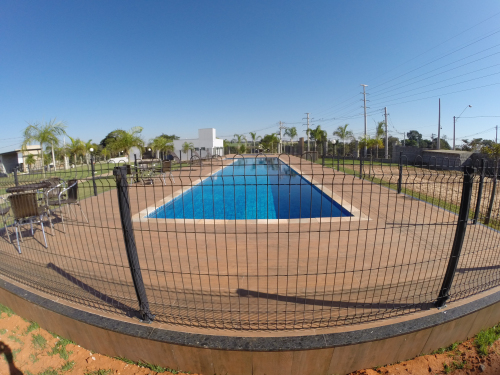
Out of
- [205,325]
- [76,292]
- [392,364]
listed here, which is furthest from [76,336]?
[392,364]

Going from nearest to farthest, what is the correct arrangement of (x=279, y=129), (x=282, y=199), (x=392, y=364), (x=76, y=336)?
(x=392, y=364) → (x=76, y=336) → (x=282, y=199) → (x=279, y=129)

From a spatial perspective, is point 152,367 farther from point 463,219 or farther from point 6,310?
point 463,219

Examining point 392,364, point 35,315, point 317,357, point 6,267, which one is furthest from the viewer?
point 6,267

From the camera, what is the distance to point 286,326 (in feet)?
6.23

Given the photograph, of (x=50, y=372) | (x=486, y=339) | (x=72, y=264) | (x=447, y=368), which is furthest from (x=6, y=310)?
(x=486, y=339)

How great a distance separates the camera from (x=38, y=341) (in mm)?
2146

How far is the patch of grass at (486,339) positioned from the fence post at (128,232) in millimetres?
2406

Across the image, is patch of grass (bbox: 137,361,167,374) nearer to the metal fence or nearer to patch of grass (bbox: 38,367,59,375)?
the metal fence

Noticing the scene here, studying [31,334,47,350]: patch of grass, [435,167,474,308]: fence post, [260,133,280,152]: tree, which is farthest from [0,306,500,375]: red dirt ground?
[260,133,280,152]: tree

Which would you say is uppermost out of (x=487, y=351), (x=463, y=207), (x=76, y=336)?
(x=463, y=207)

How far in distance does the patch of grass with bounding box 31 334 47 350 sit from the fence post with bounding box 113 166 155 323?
899mm

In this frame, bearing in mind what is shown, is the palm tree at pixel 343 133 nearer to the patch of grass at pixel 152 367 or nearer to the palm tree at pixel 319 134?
the palm tree at pixel 319 134

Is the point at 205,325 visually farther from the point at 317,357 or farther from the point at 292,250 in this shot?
the point at 292,250

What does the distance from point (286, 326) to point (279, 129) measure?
4500cm
